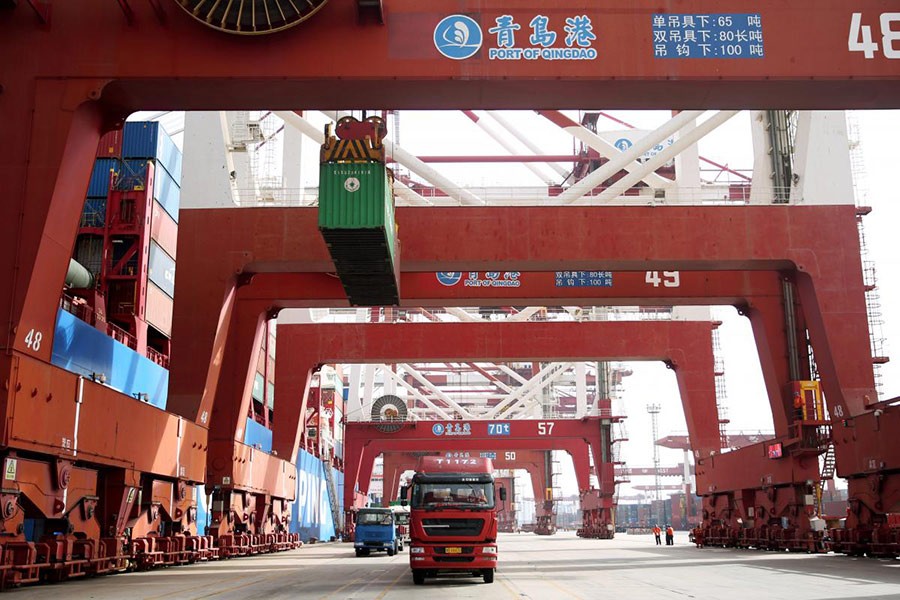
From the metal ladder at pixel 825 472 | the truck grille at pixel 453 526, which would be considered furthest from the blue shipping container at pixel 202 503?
the metal ladder at pixel 825 472

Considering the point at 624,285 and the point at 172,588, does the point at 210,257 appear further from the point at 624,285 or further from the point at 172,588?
the point at 624,285

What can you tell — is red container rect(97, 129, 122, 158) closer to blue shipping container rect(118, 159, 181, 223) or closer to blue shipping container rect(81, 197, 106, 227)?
blue shipping container rect(118, 159, 181, 223)

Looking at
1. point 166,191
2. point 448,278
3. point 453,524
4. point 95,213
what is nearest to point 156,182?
point 166,191

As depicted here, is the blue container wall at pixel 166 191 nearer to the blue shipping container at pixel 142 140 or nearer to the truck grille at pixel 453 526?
the blue shipping container at pixel 142 140

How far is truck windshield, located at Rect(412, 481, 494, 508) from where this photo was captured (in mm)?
17219

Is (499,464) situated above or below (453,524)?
above

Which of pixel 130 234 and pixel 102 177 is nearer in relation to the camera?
pixel 130 234

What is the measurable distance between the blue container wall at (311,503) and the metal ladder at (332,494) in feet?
2.10

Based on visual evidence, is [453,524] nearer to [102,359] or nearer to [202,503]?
[102,359]

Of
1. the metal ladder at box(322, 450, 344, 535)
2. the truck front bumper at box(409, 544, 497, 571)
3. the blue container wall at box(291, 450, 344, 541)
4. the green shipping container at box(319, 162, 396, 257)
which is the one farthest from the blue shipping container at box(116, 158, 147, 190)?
the metal ladder at box(322, 450, 344, 535)

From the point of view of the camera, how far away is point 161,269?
3178cm

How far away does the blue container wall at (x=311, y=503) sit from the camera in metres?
44.0

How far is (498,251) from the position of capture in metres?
23.8

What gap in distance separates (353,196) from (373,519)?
20.2 m
